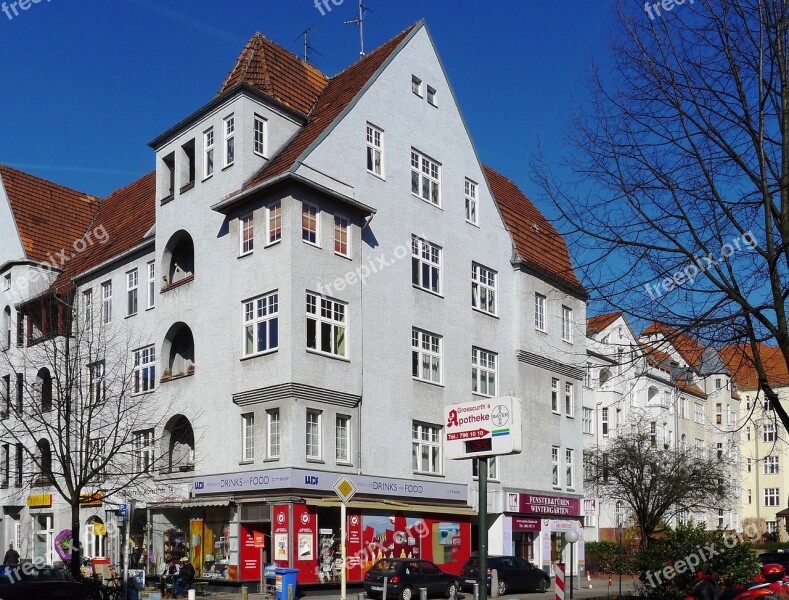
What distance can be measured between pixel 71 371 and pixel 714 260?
83.8 feet

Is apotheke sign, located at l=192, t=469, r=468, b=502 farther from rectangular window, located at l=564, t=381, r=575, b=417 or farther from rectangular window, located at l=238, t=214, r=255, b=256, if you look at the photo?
rectangular window, located at l=564, t=381, r=575, b=417

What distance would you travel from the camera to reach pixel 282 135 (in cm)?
3728

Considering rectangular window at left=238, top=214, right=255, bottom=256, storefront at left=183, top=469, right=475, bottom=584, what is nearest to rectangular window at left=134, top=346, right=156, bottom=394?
storefront at left=183, top=469, right=475, bottom=584

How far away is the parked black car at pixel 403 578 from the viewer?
31.5m

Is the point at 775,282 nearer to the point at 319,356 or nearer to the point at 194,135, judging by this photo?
the point at 319,356

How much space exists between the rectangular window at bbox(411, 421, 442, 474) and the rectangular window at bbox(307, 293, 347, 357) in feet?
17.1

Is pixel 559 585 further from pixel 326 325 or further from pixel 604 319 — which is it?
pixel 326 325

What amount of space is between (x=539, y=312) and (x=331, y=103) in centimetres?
1451

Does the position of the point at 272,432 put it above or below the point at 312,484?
above

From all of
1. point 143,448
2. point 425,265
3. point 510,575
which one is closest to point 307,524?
point 510,575

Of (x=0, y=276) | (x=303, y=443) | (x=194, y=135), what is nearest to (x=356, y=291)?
(x=303, y=443)

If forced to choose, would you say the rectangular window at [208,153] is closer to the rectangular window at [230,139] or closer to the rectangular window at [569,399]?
the rectangular window at [230,139]

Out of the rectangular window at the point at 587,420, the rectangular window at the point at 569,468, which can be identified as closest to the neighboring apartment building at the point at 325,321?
the rectangular window at the point at 569,468

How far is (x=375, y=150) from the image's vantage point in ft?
125
